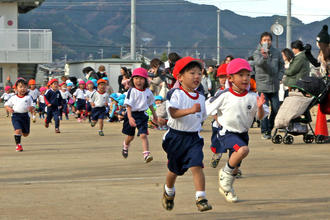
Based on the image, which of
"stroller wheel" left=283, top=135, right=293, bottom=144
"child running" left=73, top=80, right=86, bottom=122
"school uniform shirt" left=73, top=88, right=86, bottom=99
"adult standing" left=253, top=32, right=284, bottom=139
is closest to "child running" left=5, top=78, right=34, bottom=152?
"adult standing" left=253, top=32, right=284, bottom=139

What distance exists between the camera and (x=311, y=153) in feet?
41.6

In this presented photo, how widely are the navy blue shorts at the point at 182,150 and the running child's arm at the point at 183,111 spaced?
0.75ft

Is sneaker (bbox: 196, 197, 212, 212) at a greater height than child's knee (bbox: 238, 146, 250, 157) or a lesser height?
lesser

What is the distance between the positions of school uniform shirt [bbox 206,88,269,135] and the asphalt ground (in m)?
0.80

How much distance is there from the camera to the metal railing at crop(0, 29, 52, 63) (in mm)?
45000

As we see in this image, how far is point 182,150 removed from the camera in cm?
722

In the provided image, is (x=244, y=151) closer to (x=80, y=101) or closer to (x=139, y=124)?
(x=139, y=124)

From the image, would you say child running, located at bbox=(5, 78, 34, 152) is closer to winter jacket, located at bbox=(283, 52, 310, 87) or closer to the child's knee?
winter jacket, located at bbox=(283, 52, 310, 87)

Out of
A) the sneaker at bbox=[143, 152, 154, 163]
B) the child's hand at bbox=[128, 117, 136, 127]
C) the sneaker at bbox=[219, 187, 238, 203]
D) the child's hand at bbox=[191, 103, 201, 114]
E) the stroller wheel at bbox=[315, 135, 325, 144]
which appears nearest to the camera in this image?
the child's hand at bbox=[191, 103, 201, 114]

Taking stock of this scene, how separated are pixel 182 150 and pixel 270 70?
8624 mm

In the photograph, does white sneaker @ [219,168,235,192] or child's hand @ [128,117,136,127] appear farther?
child's hand @ [128,117,136,127]

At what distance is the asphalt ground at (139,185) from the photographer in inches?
277

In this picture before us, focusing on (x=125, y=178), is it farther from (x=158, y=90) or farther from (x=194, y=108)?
(x=158, y=90)

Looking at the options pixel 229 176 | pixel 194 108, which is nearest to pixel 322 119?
pixel 229 176
